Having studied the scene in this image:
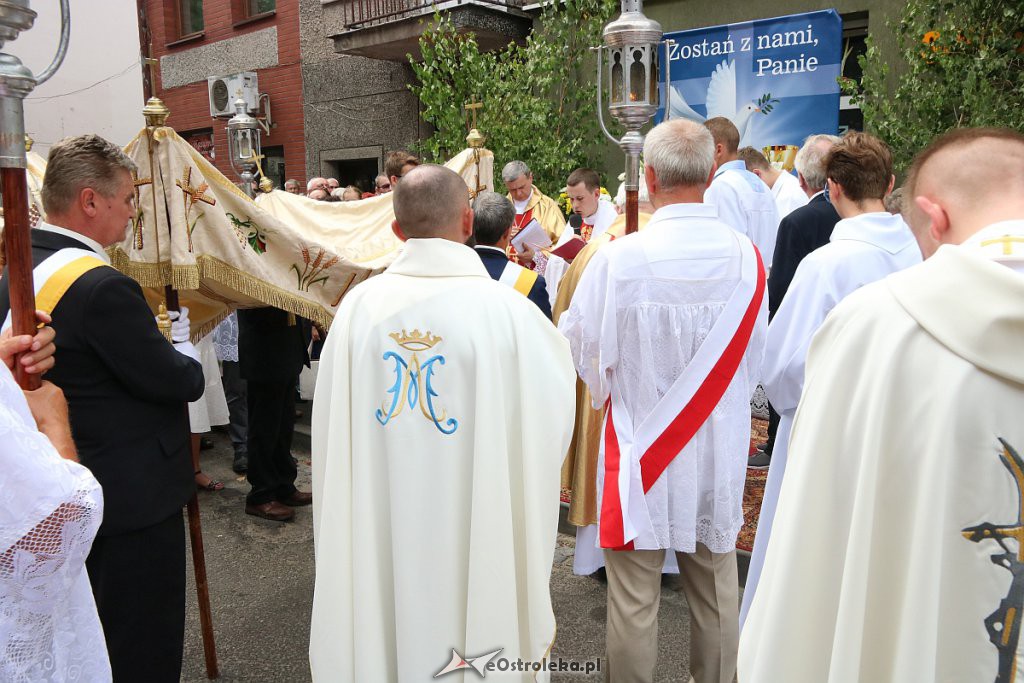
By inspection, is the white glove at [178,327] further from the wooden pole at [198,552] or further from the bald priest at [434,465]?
the bald priest at [434,465]

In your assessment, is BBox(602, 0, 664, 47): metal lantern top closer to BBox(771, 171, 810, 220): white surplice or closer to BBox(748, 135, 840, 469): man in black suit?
BBox(748, 135, 840, 469): man in black suit

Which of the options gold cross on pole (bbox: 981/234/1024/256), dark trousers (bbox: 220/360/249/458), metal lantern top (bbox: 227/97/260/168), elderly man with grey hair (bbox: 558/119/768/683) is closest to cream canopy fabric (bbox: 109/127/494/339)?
elderly man with grey hair (bbox: 558/119/768/683)

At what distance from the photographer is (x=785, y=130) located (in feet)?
30.3

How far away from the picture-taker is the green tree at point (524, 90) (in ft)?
34.8

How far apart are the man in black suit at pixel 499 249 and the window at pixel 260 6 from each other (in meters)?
13.9

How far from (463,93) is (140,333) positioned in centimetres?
903

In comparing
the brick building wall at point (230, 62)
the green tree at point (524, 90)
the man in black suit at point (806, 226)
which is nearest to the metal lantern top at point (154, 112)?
the man in black suit at point (806, 226)

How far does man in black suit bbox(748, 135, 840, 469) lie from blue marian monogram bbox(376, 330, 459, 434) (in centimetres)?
281

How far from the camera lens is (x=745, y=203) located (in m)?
5.73

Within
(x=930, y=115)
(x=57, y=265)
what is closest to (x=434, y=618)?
(x=57, y=265)

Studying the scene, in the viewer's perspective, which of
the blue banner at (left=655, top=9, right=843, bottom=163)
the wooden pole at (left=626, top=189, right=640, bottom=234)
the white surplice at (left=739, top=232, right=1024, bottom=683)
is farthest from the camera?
the blue banner at (left=655, top=9, right=843, bottom=163)

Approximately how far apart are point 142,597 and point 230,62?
15351 millimetres

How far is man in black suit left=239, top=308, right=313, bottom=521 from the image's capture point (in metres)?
4.99

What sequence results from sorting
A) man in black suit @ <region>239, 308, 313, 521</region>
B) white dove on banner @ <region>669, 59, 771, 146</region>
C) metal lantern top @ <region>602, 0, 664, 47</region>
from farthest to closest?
white dove on banner @ <region>669, 59, 771, 146</region> → man in black suit @ <region>239, 308, 313, 521</region> → metal lantern top @ <region>602, 0, 664, 47</region>
